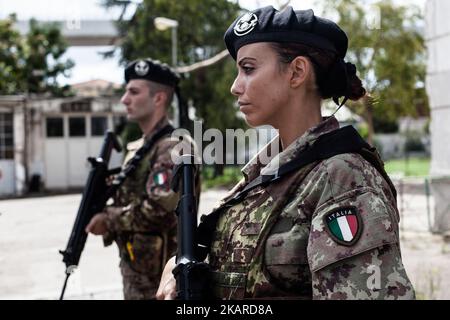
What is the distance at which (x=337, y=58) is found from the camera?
1.56m

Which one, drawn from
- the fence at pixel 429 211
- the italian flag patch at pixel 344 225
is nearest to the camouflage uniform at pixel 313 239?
the italian flag patch at pixel 344 225

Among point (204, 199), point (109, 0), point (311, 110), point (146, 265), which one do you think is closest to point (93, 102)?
point (109, 0)

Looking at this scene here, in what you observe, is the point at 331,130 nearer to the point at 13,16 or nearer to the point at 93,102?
the point at 93,102

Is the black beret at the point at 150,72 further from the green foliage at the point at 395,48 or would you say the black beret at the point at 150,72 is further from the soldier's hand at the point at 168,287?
the green foliage at the point at 395,48

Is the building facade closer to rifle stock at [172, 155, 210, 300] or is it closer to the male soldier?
the male soldier

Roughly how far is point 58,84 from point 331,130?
2253cm

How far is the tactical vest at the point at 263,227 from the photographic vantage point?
1.44 m

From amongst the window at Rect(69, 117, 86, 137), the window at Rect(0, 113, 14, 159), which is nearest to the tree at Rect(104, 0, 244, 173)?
the window at Rect(69, 117, 86, 137)

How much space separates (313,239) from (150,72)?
2510 millimetres

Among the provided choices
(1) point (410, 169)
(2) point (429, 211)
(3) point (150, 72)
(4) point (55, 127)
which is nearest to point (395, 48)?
(1) point (410, 169)

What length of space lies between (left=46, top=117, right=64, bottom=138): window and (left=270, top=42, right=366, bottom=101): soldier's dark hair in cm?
2038

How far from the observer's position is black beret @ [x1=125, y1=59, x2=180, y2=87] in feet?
11.8

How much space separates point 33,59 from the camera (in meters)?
22.0

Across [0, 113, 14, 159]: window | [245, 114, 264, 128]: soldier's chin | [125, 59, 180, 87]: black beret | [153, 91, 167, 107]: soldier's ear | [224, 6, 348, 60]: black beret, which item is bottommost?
[245, 114, 264, 128]: soldier's chin
